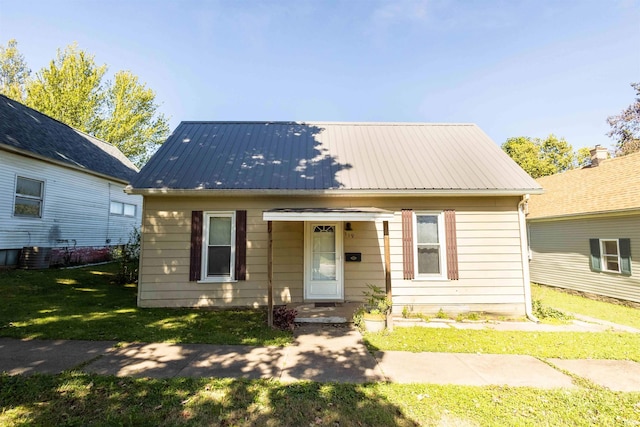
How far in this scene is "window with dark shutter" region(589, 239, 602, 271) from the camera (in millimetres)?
10234

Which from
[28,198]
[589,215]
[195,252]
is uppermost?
[28,198]

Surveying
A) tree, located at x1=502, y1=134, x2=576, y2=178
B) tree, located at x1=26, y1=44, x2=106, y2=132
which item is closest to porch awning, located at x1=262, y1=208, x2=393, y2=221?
tree, located at x1=26, y1=44, x2=106, y2=132

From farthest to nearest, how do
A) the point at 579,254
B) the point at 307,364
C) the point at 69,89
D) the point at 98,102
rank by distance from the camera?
the point at 98,102, the point at 69,89, the point at 579,254, the point at 307,364

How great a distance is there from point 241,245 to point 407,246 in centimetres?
402

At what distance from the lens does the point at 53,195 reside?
38.3 ft

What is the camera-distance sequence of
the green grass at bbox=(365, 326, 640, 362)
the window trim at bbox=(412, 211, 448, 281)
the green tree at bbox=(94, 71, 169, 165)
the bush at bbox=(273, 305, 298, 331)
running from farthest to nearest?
the green tree at bbox=(94, 71, 169, 165), the window trim at bbox=(412, 211, 448, 281), the bush at bbox=(273, 305, 298, 331), the green grass at bbox=(365, 326, 640, 362)

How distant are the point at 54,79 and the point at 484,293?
91.4 feet

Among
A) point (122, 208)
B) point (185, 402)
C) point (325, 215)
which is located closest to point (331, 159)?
point (325, 215)

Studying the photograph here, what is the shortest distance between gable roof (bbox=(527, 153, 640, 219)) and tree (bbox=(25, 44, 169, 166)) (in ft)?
88.5

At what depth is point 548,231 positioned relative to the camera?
484 inches

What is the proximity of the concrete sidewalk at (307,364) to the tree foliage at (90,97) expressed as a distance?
72.9 feet

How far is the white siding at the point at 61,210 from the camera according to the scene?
33.2ft

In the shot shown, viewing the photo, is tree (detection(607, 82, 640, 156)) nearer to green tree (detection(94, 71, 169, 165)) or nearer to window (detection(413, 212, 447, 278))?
window (detection(413, 212, 447, 278))

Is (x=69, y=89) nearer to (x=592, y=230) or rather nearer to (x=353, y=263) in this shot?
(x=353, y=263)
